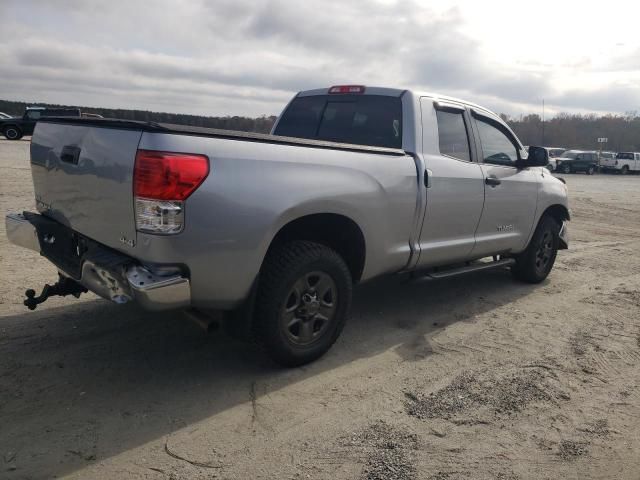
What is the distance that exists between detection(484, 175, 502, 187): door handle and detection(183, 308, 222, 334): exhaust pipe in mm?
2970

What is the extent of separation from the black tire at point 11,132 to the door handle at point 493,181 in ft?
102

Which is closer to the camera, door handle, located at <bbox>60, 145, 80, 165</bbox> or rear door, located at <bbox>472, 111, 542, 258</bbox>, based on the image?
door handle, located at <bbox>60, 145, 80, 165</bbox>

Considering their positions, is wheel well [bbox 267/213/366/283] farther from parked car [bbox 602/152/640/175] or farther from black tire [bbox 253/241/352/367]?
parked car [bbox 602/152/640/175]

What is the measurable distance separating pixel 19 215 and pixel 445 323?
361cm

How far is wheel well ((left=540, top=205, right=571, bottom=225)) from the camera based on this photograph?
6.38m

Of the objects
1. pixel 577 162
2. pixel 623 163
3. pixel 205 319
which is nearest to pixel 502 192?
pixel 205 319

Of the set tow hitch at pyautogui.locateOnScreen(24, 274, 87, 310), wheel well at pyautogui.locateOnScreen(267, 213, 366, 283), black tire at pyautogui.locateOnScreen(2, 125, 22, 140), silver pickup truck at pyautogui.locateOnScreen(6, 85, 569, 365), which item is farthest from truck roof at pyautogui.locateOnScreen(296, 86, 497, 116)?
black tire at pyautogui.locateOnScreen(2, 125, 22, 140)

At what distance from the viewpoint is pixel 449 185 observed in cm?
462

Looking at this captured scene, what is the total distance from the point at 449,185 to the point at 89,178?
2.84 metres

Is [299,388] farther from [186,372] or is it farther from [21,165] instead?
[21,165]

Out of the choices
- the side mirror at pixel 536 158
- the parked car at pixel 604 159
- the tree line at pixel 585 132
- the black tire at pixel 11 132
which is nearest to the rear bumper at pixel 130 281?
the side mirror at pixel 536 158

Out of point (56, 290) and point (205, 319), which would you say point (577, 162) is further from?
point (56, 290)

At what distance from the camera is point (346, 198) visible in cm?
373

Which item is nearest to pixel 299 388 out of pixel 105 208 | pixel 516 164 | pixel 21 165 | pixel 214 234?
pixel 214 234
